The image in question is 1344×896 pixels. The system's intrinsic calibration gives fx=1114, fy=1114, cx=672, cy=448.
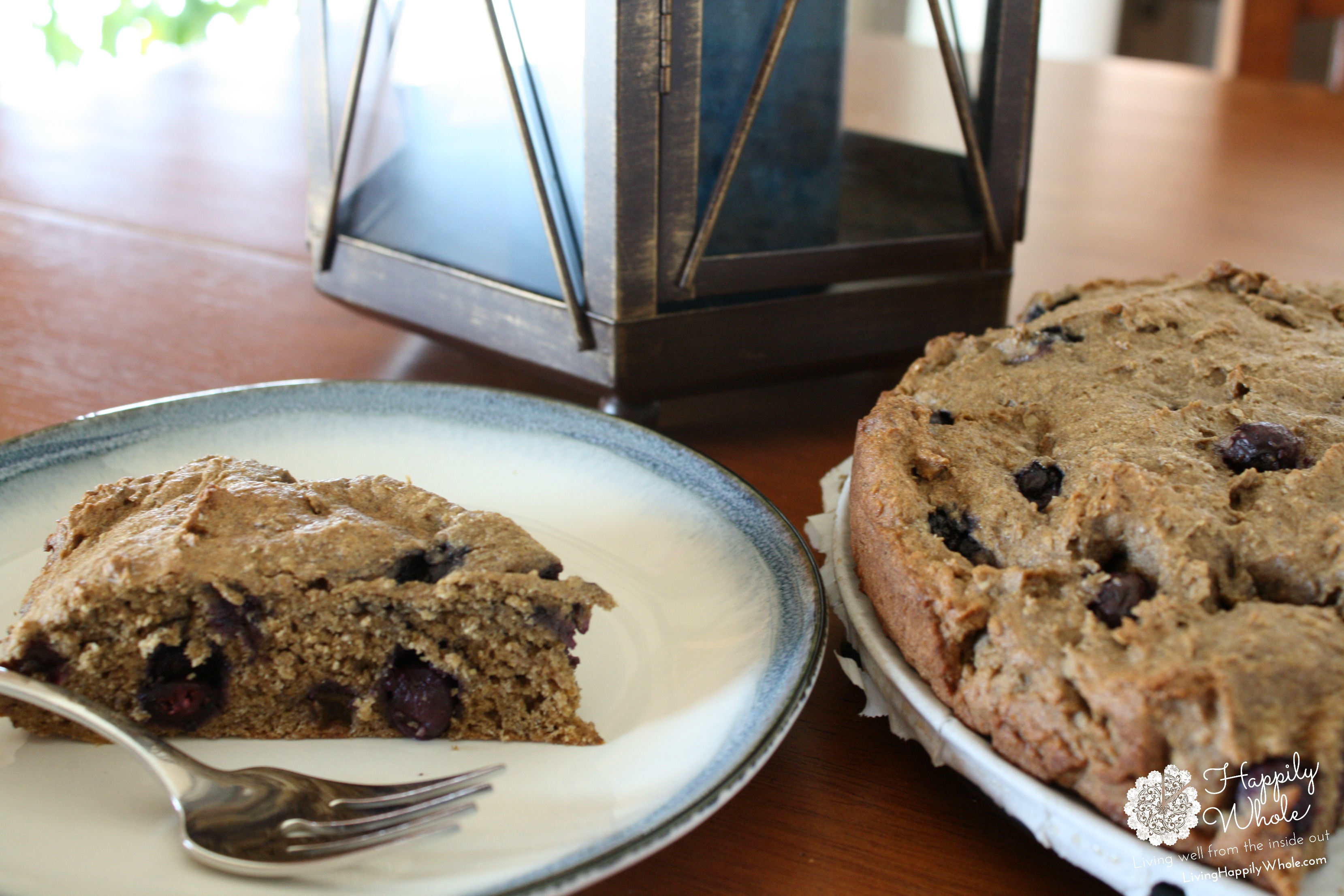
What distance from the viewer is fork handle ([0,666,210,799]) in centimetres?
63

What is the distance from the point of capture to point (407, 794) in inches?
24.2

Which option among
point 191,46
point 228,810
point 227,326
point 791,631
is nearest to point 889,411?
point 791,631

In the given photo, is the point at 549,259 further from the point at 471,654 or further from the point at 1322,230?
the point at 1322,230

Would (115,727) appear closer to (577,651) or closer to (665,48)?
(577,651)

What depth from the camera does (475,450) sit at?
977mm

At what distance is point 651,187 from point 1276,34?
2644mm

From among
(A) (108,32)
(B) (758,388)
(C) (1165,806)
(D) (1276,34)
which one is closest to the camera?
(C) (1165,806)

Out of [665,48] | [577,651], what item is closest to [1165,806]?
→ [577,651]

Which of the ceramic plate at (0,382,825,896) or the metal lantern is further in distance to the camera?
the metal lantern

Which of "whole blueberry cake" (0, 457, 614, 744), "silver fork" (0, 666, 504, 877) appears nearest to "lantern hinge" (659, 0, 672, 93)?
"whole blueberry cake" (0, 457, 614, 744)

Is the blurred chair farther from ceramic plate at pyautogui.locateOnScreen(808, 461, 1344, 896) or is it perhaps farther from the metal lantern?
ceramic plate at pyautogui.locateOnScreen(808, 461, 1344, 896)

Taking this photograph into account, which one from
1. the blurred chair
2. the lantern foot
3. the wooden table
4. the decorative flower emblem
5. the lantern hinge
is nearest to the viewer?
the decorative flower emblem

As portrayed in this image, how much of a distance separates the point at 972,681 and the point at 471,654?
1.03 ft

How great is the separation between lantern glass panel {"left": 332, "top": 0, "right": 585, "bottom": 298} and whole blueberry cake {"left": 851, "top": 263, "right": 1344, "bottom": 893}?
0.36m
